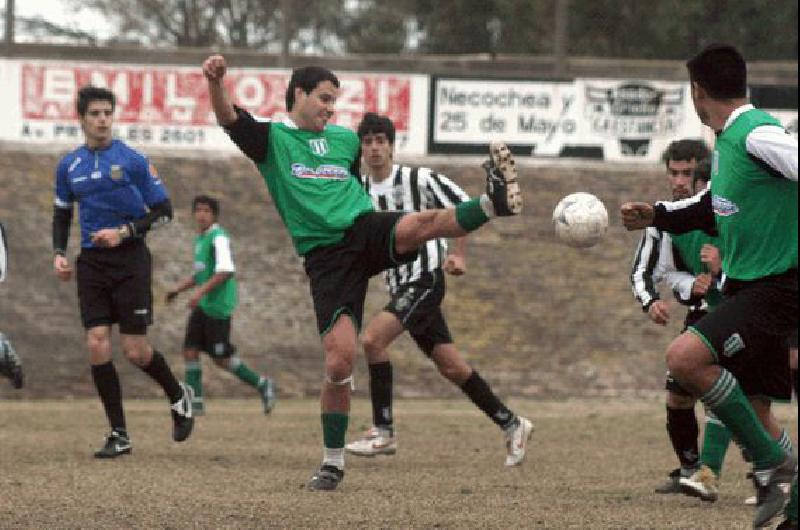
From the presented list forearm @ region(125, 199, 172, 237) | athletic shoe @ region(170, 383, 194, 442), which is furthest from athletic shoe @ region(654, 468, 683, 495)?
forearm @ region(125, 199, 172, 237)

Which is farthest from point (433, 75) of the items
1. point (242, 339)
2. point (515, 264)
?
point (242, 339)

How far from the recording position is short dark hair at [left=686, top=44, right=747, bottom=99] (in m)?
6.20

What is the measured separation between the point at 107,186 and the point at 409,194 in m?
1.94

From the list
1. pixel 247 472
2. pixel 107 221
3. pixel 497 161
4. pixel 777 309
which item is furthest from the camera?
pixel 107 221

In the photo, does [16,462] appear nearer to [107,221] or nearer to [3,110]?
[107,221]

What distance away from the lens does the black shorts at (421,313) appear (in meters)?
10.4

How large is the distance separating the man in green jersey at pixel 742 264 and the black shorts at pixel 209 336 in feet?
30.9

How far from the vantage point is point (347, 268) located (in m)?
8.02

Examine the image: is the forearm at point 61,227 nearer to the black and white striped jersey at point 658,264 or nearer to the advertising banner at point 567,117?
the black and white striped jersey at point 658,264

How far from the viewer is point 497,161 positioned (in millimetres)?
6594

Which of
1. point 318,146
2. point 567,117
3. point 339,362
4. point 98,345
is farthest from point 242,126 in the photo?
point 567,117

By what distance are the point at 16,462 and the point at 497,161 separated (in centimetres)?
419

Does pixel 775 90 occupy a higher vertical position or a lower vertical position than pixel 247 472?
higher

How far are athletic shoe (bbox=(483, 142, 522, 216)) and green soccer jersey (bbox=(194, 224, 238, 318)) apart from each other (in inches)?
346
